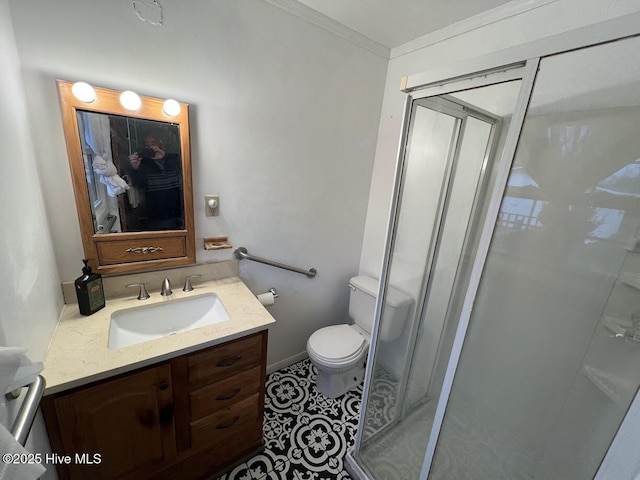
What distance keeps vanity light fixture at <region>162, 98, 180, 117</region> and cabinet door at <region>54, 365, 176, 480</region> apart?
1.13 meters

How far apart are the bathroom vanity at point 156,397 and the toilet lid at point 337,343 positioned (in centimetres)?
49

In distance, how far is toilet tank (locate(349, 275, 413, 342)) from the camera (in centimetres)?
156

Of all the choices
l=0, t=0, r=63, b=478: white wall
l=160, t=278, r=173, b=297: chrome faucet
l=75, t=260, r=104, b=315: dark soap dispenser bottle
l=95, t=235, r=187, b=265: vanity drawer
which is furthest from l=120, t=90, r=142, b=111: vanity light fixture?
l=160, t=278, r=173, b=297: chrome faucet

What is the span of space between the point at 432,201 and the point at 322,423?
5.10 feet

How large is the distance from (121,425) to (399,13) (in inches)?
91.6

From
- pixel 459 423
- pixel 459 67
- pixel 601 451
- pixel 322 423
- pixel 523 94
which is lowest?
pixel 322 423

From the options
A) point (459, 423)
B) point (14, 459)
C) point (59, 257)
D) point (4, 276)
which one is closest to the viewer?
point (14, 459)

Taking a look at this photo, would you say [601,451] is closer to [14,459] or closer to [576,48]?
[576,48]

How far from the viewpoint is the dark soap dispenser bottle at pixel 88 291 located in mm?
1106

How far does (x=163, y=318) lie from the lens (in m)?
1.31

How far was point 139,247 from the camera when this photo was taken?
1.28m

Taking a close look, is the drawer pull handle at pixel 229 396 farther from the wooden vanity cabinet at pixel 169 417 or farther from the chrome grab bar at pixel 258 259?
the chrome grab bar at pixel 258 259

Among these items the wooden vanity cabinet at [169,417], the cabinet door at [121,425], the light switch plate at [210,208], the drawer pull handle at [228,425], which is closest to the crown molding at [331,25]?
the light switch plate at [210,208]

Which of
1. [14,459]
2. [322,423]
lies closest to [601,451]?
[322,423]
